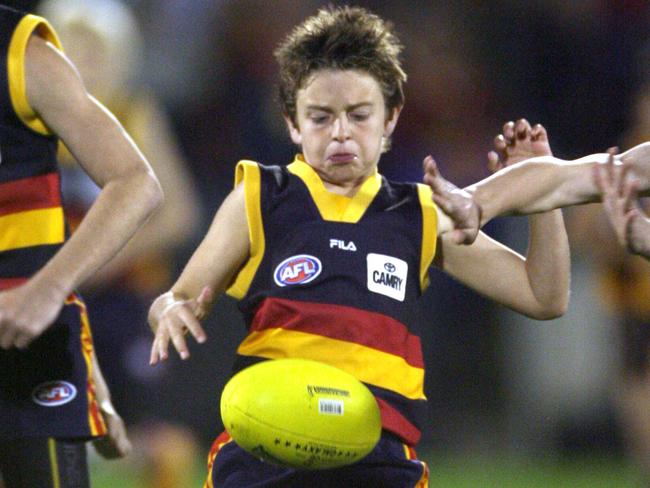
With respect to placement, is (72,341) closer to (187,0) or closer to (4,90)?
(4,90)

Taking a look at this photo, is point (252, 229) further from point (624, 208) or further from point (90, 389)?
point (624, 208)

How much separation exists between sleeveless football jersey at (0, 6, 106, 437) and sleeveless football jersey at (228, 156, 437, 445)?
0.43 m

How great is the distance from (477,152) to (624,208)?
4.91 meters

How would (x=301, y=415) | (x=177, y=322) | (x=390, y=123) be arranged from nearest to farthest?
(x=301, y=415) < (x=177, y=322) < (x=390, y=123)

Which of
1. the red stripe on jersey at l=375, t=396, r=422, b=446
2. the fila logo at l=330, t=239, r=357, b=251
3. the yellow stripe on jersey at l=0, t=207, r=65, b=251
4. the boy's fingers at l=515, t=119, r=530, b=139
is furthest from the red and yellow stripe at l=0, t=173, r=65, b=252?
the boy's fingers at l=515, t=119, r=530, b=139

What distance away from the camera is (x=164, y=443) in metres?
5.99

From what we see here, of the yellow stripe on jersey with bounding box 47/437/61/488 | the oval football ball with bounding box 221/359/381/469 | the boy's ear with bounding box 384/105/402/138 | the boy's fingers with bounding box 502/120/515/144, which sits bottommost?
the yellow stripe on jersey with bounding box 47/437/61/488

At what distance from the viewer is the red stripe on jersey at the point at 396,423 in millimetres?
3662

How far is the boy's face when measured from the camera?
3.88 metres

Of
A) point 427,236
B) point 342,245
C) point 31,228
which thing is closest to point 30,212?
point 31,228

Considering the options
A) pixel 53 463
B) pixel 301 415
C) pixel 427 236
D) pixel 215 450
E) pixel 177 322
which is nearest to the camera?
pixel 301 415

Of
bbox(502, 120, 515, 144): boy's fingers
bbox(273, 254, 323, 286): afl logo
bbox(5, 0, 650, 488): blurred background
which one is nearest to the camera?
bbox(273, 254, 323, 286): afl logo

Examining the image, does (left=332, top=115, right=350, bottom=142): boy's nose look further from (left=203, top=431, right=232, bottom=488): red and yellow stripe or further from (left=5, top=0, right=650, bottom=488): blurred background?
(left=5, top=0, right=650, bottom=488): blurred background

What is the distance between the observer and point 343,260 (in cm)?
376
